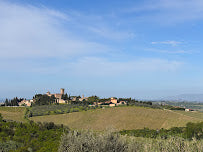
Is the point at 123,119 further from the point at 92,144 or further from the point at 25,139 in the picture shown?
the point at 92,144

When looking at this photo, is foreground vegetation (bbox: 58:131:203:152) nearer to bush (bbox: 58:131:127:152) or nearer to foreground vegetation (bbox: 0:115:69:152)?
bush (bbox: 58:131:127:152)

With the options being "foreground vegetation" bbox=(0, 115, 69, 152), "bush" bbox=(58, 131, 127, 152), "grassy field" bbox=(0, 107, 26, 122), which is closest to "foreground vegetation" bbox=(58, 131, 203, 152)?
"bush" bbox=(58, 131, 127, 152)

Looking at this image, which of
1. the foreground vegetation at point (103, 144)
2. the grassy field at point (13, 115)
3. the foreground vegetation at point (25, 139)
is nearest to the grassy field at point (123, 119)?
the grassy field at point (13, 115)

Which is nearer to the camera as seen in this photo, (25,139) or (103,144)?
(103,144)

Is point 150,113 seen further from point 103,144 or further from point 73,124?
point 103,144

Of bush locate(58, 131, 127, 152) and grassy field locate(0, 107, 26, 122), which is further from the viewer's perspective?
grassy field locate(0, 107, 26, 122)

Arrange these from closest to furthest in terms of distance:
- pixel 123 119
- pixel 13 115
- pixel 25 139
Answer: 1. pixel 25 139
2. pixel 123 119
3. pixel 13 115

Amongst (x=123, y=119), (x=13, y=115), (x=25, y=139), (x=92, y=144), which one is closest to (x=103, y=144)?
(x=92, y=144)

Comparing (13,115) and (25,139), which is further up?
(25,139)

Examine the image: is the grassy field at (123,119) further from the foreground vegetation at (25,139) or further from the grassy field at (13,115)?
the foreground vegetation at (25,139)

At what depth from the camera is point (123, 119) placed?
200ft

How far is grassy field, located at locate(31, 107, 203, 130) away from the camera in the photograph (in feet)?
179

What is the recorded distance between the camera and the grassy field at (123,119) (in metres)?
54.5

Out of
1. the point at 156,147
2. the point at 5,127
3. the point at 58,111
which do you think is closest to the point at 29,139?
the point at 5,127
